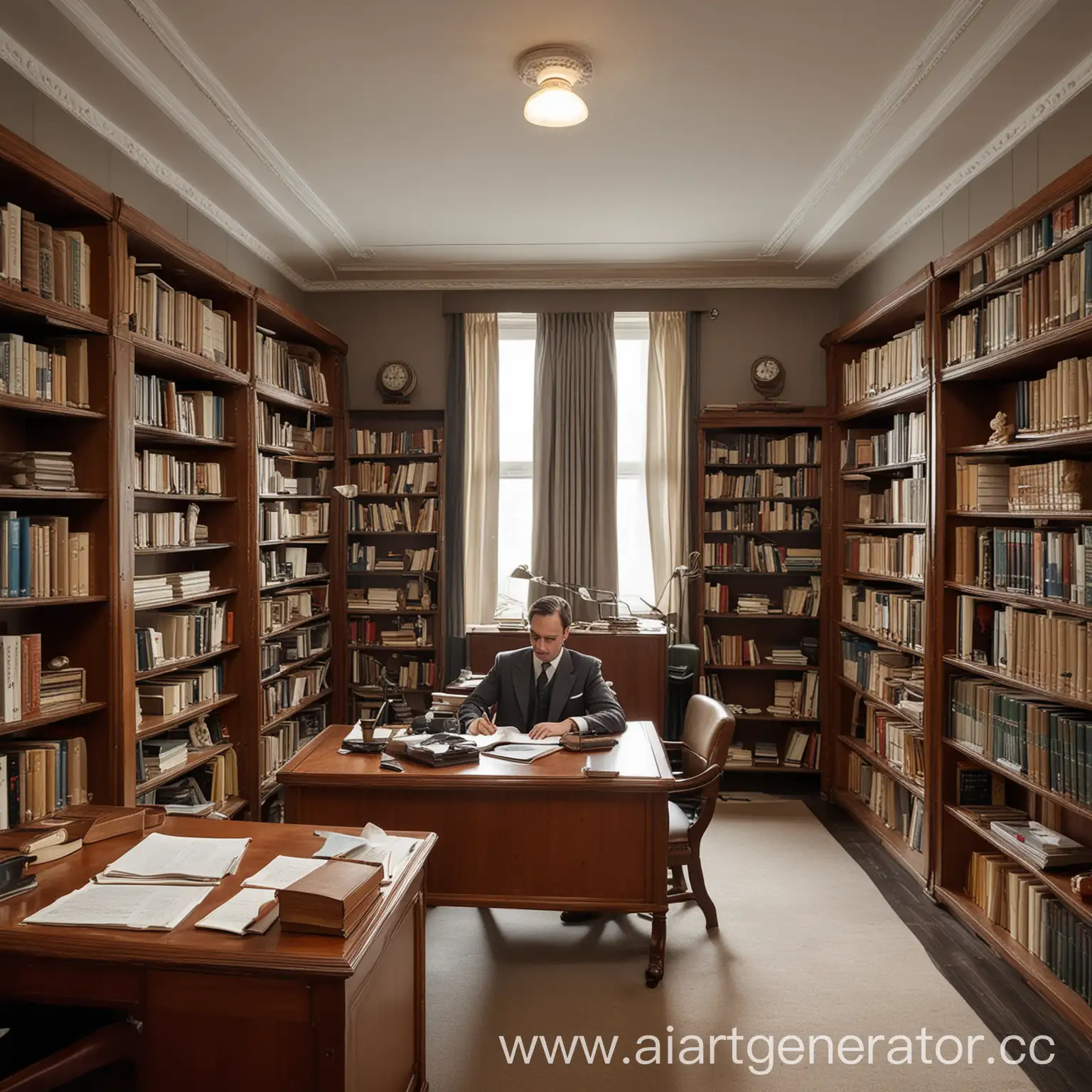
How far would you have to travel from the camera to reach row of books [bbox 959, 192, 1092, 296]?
303 cm

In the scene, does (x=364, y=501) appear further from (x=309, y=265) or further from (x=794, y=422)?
(x=794, y=422)

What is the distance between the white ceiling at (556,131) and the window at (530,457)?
89cm

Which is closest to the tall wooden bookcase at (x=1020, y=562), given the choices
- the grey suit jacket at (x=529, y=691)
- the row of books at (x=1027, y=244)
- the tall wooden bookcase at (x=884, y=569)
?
the row of books at (x=1027, y=244)

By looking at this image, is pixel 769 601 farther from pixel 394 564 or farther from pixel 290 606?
pixel 290 606

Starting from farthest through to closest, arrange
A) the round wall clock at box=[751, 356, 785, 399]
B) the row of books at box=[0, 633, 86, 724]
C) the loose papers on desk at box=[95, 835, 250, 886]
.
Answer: the round wall clock at box=[751, 356, 785, 399] < the row of books at box=[0, 633, 86, 724] < the loose papers on desk at box=[95, 835, 250, 886]

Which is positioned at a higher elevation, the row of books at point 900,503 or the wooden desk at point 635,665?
the row of books at point 900,503

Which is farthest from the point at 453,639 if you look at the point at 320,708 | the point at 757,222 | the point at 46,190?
the point at 46,190

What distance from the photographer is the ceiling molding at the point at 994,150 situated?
3.27 metres

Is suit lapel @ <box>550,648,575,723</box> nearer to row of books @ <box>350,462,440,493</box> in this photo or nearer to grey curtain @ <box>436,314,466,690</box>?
grey curtain @ <box>436,314,466,690</box>

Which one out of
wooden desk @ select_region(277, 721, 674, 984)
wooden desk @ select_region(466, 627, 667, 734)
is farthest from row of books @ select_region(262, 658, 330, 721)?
wooden desk @ select_region(277, 721, 674, 984)

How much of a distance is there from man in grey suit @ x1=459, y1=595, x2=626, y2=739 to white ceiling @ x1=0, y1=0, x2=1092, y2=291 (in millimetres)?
2239

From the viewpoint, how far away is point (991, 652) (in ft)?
12.2

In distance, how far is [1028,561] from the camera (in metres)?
3.38

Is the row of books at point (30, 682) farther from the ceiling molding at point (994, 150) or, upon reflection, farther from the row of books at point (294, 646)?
the ceiling molding at point (994, 150)
